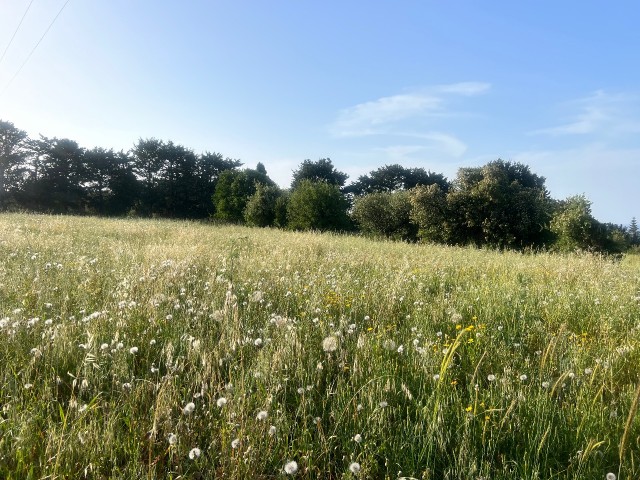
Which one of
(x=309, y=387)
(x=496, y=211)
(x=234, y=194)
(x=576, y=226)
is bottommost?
(x=309, y=387)

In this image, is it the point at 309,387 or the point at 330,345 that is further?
the point at 330,345

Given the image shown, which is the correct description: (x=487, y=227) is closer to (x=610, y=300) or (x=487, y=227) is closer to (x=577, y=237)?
(x=577, y=237)

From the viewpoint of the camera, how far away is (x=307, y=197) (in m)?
30.9

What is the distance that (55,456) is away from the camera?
5.20 feet

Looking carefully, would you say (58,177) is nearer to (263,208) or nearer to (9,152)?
(9,152)

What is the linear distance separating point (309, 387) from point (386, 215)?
2875 centimetres

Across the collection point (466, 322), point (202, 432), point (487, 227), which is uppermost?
point (487, 227)

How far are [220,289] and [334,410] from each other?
258 centimetres

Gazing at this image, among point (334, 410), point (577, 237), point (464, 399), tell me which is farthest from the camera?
point (577, 237)

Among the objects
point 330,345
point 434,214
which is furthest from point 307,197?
point 330,345

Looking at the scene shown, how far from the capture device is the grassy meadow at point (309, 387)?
169 centimetres

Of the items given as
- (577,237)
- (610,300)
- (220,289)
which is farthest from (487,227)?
(220,289)

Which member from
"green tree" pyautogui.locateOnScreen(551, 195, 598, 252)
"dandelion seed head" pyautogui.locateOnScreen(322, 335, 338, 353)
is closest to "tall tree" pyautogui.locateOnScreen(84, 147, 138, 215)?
"green tree" pyautogui.locateOnScreen(551, 195, 598, 252)

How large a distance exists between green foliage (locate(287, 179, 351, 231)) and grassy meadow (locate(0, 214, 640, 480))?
86.2ft
